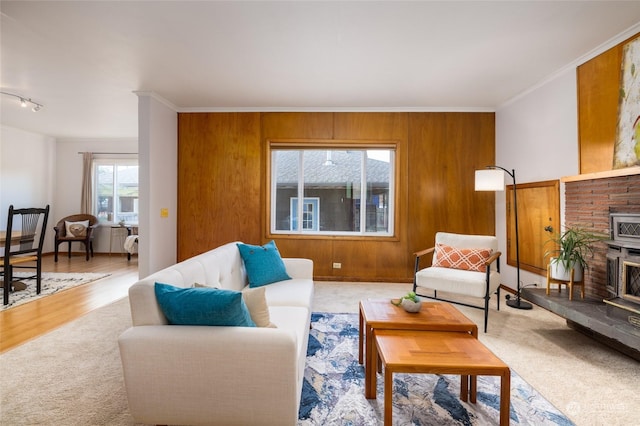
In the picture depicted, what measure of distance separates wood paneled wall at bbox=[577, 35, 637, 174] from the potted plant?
648 millimetres

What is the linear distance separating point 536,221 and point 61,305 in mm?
5664

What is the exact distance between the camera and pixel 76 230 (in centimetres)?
615

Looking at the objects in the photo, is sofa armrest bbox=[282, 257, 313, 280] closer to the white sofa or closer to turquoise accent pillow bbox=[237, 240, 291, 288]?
turquoise accent pillow bbox=[237, 240, 291, 288]

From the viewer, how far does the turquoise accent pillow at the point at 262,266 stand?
2.59 meters

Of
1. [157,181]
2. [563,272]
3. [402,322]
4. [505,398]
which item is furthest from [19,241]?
[563,272]

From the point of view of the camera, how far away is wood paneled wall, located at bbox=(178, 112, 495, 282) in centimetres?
443

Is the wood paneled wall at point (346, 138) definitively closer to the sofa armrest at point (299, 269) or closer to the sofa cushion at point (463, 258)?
the sofa cushion at point (463, 258)

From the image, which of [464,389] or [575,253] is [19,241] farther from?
[575,253]

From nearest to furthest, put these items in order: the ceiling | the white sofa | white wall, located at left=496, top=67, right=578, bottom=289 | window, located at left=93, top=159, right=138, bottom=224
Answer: the white sofa < the ceiling < white wall, located at left=496, top=67, right=578, bottom=289 < window, located at left=93, top=159, right=138, bottom=224

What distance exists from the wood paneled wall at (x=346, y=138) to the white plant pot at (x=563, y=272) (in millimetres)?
1657

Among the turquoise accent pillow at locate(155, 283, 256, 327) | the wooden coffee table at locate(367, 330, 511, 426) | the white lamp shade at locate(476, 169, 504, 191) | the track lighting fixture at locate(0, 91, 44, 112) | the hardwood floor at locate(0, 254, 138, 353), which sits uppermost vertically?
the track lighting fixture at locate(0, 91, 44, 112)

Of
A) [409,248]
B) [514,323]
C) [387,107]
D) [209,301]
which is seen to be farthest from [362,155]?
[209,301]

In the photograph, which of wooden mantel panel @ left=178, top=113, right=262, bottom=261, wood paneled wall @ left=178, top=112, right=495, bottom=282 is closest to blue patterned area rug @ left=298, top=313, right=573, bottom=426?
wood paneled wall @ left=178, top=112, right=495, bottom=282

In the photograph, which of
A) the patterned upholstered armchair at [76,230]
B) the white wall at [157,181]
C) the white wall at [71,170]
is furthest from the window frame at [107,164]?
the white wall at [157,181]
